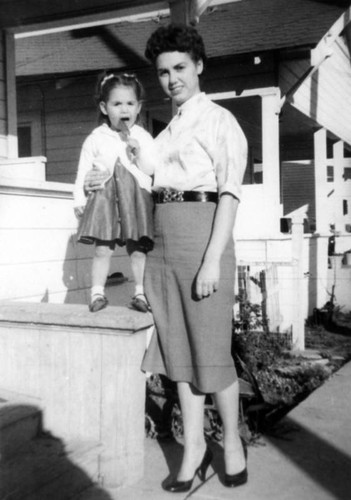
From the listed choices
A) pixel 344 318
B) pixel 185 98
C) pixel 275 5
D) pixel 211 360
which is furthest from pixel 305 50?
pixel 211 360

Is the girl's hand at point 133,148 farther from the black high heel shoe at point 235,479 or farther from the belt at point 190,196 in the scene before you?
the black high heel shoe at point 235,479

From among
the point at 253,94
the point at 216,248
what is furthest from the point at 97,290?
the point at 253,94

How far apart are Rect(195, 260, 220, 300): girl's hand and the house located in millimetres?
1985

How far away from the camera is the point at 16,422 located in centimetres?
277

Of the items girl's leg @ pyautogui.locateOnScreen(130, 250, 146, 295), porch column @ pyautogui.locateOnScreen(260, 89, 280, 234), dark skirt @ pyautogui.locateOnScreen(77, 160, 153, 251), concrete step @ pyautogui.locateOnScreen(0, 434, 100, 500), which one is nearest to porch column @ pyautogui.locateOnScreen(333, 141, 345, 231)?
porch column @ pyautogui.locateOnScreen(260, 89, 280, 234)

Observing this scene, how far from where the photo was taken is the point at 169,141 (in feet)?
8.88

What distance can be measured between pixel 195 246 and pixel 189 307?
0.88ft

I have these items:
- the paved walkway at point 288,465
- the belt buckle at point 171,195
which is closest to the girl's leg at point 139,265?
the belt buckle at point 171,195

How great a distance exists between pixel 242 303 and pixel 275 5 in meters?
5.86

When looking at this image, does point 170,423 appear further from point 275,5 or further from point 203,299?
Result: point 275,5

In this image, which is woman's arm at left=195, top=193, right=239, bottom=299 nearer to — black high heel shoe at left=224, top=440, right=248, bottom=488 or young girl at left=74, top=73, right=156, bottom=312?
young girl at left=74, top=73, right=156, bottom=312

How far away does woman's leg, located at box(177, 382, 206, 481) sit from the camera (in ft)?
8.89

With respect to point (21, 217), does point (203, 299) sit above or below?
below

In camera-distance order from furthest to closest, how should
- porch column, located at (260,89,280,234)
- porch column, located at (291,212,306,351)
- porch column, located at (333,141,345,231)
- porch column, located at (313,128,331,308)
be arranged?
porch column, located at (333,141,345,231), porch column, located at (313,128,331,308), porch column, located at (260,89,280,234), porch column, located at (291,212,306,351)
